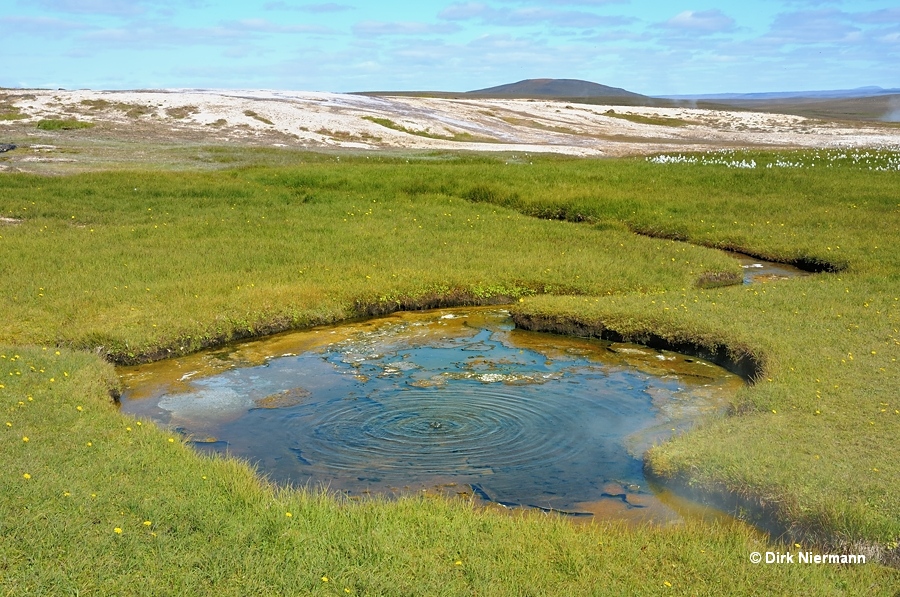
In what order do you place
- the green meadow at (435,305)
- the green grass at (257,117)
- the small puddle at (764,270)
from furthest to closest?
the green grass at (257,117) < the small puddle at (764,270) < the green meadow at (435,305)

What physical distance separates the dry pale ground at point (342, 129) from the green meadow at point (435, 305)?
14.9 metres

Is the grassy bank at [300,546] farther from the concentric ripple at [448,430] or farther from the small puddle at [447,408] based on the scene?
the concentric ripple at [448,430]

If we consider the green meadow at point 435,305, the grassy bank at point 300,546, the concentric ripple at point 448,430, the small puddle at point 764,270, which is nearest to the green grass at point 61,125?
the green meadow at point 435,305

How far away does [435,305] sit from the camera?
719 inches

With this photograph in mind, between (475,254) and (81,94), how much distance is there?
60.3 m

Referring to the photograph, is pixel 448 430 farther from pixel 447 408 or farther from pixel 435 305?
pixel 435 305

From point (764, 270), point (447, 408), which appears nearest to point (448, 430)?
point (447, 408)

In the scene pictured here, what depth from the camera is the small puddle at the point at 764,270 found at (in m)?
20.8

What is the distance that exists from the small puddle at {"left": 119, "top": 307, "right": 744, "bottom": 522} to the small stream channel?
0.03 m

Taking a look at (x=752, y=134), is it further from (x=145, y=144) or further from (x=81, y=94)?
(x=81, y=94)

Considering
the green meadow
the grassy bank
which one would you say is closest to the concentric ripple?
the green meadow

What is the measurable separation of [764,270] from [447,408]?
13.2 m

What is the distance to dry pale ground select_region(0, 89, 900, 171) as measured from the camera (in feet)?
162

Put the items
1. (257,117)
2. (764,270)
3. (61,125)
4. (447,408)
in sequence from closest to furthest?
(447,408), (764,270), (61,125), (257,117)
